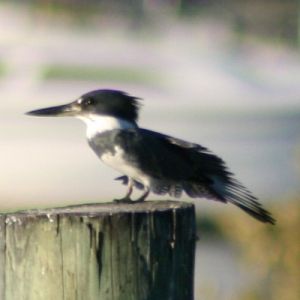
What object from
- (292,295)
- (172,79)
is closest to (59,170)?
(172,79)

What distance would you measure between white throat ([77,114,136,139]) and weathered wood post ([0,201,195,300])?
1284 mm

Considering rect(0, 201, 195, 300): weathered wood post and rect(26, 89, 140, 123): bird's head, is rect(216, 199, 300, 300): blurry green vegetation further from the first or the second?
rect(0, 201, 195, 300): weathered wood post

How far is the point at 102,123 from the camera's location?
4.93 m

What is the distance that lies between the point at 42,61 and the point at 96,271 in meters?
5.45

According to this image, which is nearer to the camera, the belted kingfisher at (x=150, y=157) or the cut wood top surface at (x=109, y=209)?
the cut wood top surface at (x=109, y=209)

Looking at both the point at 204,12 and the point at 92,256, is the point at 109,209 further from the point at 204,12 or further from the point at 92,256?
the point at 204,12

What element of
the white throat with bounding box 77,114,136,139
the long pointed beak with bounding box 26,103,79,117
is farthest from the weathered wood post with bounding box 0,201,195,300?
A: the long pointed beak with bounding box 26,103,79,117

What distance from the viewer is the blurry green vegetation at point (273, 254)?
7.36m

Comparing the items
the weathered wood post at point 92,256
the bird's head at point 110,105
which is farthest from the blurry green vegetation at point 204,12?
the weathered wood post at point 92,256

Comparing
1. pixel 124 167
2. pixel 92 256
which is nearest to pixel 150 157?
pixel 124 167

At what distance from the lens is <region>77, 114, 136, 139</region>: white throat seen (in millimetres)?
4879

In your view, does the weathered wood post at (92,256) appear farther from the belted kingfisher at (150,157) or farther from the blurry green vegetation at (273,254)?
the blurry green vegetation at (273,254)

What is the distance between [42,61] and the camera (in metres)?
8.87

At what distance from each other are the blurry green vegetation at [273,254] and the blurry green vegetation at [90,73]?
4.50ft
